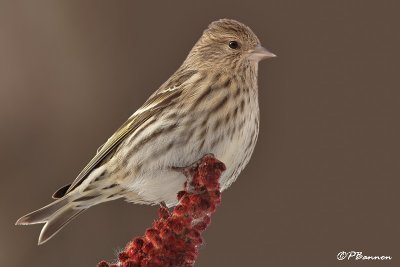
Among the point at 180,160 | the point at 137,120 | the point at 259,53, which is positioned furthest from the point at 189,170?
the point at 259,53

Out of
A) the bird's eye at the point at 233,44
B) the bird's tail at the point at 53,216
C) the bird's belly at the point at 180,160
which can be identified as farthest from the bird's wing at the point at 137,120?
the bird's eye at the point at 233,44

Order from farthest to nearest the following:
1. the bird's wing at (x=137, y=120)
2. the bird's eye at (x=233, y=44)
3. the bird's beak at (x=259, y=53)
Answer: the bird's eye at (x=233, y=44)
the bird's beak at (x=259, y=53)
the bird's wing at (x=137, y=120)

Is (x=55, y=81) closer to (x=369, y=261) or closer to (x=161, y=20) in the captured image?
(x=161, y=20)

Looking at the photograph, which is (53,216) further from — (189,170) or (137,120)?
(189,170)

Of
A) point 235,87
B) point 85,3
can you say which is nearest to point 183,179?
point 235,87

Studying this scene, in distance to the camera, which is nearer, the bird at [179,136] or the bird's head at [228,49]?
the bird at [179,136]

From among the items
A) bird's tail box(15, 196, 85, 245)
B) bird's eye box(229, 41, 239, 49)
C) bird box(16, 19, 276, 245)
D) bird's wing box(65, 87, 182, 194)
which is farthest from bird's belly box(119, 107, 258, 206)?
bird's eye box(229, 41, 239, 49)

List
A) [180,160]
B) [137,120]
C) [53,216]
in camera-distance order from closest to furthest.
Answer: [180,160]
[53,216]
[137,120]

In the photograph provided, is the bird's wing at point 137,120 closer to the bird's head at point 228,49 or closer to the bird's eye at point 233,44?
the bird's head at point 228,49
